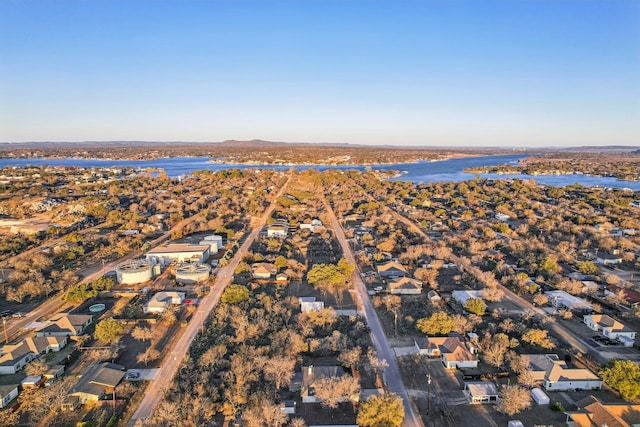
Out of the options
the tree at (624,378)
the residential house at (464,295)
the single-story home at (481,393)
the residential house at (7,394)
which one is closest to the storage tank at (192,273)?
the residential house at (7,394)

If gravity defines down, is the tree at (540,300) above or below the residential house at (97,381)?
above

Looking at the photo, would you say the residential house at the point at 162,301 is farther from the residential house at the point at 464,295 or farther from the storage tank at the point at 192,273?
the residential house at the point at 464,295

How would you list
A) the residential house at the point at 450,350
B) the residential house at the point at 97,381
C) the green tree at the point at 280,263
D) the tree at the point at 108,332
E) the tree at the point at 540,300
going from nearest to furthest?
the residential house at the point at 97,381 → the residential house at the point at 450,350 → the tree at the point at 108,332 → the tree at the point at 540,300 → the green tree at the point at 280,263

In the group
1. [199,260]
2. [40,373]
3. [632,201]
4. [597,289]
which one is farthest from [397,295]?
[632,201]

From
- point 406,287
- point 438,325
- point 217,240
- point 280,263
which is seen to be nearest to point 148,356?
point 280,263

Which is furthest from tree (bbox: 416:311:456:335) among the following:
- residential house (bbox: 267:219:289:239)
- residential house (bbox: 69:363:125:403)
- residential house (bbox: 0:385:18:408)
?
residential house (bbox: 267:219:289:239)

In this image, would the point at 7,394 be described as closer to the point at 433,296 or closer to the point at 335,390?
the point at 335,390
